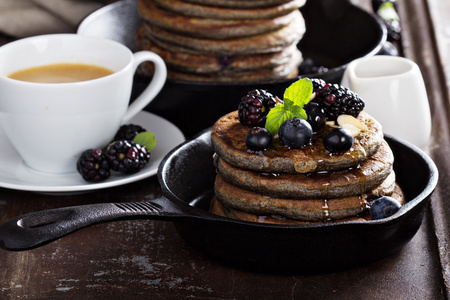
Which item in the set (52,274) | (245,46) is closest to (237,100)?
(245,46)

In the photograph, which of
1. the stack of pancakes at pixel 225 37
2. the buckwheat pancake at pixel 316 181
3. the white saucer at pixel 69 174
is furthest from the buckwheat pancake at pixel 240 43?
the buckwheat pancake at pixel 316 181

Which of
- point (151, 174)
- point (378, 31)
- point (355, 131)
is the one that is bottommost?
point (151, 174)

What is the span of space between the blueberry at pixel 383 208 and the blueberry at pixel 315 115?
0.55 feet

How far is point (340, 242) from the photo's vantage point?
1.04 metres

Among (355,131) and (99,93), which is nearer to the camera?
(355,131)

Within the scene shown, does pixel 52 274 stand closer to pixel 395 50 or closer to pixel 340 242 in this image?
pixel 340 242

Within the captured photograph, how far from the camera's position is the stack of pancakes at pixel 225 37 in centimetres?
161

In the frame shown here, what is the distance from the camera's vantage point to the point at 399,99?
1.49m

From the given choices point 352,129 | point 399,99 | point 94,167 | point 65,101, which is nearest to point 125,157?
point 94,167

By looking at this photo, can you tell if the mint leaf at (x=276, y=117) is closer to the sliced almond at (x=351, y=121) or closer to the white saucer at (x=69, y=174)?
the sliced almond at (x=351, y=121)

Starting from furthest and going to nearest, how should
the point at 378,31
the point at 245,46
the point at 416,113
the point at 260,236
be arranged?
1. the point at 378,31
2. the point at 245,46
3. the point at 416,113
4. the point at 260,236

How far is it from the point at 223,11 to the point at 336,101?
0.54 meters

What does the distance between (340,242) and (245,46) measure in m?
0.73

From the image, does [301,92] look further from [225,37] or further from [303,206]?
[225,37]
